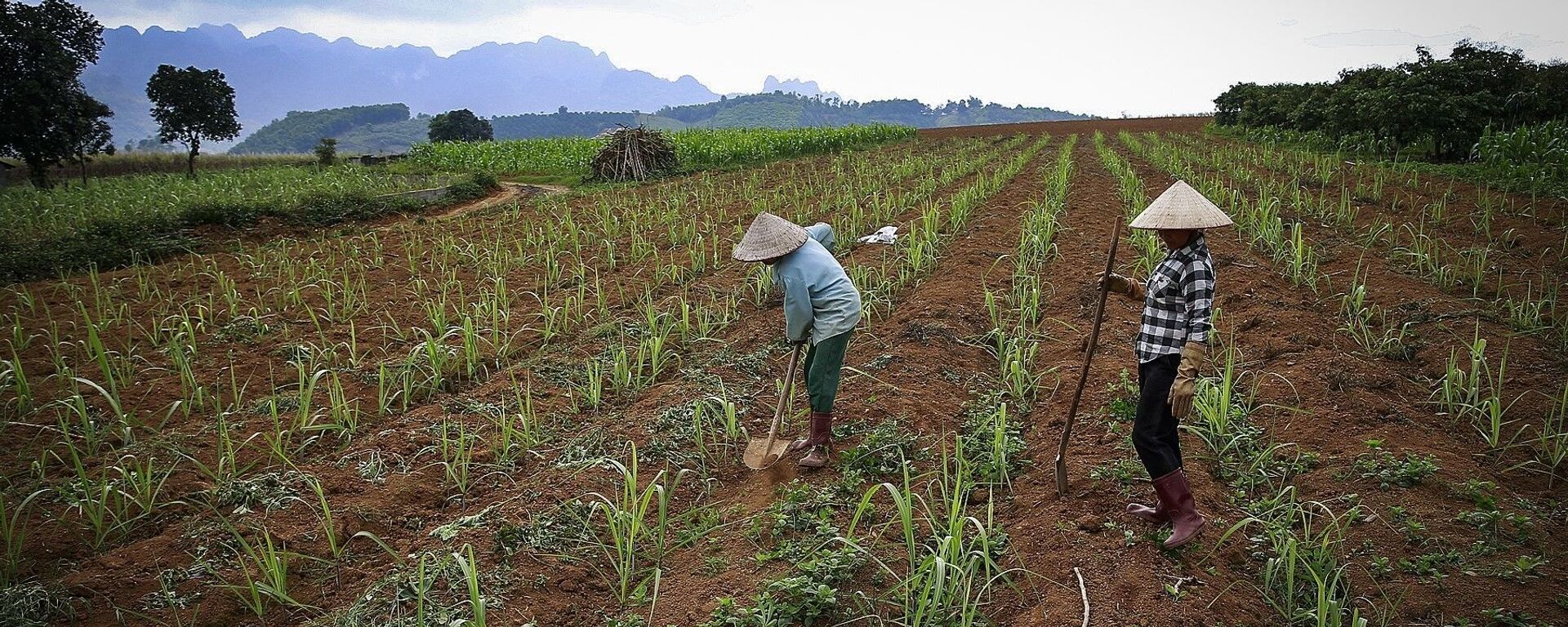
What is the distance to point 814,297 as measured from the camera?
3939 mm

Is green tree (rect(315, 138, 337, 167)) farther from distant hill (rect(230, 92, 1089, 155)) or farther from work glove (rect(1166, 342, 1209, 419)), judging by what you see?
distant hill (rect(230, 92, 1089, 155))

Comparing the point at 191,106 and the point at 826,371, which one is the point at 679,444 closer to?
the point at 826,371

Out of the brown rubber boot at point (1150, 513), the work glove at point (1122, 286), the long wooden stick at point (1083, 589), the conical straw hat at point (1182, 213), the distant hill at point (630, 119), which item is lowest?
the long wooden stick at point (1083, 589)

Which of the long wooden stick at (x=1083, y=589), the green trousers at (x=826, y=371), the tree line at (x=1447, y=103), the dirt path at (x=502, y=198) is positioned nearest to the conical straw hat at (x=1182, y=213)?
the long wooden stick at (x=1083, y=589)

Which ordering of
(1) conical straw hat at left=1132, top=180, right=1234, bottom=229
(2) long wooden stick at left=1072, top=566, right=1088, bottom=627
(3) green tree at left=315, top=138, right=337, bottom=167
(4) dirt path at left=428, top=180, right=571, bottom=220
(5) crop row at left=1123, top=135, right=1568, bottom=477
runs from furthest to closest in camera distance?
(3) green tree at left=315, top=138, right=337, bottom=167 → (4) dirt path at left=428, top=180, right=571, bottom=220 → (5) crop row at left=1123, top=135, right=1568, bottom=477 → (1) conical straw hat at left=1132, top=180, right=1234, bottom=229 → (2) long wooden stick at left=1072, top=566, right=1088, bottom=627

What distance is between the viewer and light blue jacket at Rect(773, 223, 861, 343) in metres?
3.86

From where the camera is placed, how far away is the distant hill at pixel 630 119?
281 feet

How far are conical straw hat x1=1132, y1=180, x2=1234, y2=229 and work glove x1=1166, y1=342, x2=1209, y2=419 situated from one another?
46 centimetres

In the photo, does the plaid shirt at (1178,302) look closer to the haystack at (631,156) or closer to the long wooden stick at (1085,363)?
the long wooden stick at (1085,363)

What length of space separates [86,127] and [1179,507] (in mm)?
18242

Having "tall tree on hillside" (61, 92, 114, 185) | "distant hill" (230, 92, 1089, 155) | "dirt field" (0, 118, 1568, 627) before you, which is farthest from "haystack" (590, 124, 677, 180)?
"distant hill" (230, 92, 1089, 155)

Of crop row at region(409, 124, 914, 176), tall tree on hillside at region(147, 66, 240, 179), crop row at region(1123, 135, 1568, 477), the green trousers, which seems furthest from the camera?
crop row at region(409, 124, 914, 176)

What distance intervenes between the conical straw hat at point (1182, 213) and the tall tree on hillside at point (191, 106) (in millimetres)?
23803

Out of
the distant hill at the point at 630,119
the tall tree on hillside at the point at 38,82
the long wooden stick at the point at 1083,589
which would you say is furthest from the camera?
the distant hill at the point at 630,119
